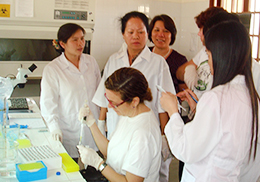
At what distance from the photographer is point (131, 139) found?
1.57m

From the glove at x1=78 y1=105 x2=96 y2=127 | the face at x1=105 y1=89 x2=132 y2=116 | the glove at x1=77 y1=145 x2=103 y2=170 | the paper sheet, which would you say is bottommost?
the glove at x1=77 y1=145 x2=103 y2=170

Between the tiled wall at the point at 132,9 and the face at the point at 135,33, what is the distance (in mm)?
1586

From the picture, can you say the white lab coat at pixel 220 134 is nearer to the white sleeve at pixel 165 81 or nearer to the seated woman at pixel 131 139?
the seated woman at pixel 131 139

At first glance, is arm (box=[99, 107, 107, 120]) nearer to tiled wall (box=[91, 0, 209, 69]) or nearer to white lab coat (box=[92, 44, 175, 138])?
white lab coat (box=[92, 44, 175, 138])

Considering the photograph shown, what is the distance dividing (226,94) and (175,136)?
11.0 inches

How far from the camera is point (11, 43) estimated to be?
307 centimetres

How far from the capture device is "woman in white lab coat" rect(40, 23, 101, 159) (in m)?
2.19

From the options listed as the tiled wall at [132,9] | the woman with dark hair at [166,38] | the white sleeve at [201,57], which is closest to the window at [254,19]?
the tiled wall at [132,9]

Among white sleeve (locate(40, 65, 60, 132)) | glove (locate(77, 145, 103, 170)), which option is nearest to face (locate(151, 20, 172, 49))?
white sleeve (locate(40, 65, 60, 132))

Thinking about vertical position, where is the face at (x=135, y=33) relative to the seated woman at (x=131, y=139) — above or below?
above

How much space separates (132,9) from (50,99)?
2181 mm

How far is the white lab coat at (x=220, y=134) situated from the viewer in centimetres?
116

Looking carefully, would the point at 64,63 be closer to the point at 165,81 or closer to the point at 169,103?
the point at 165,81

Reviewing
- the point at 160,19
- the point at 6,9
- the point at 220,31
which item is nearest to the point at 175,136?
the point at 220,31
